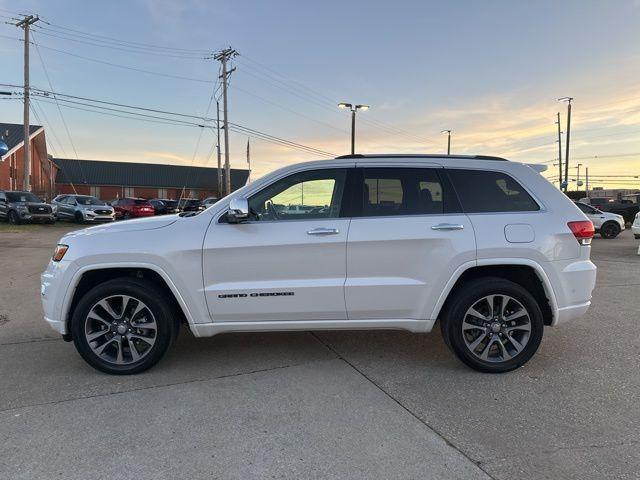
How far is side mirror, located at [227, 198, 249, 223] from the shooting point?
4051mm

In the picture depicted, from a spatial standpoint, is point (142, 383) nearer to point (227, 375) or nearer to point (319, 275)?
point (227, 375)

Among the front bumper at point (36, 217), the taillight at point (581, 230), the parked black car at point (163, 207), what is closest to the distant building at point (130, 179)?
the parked black car at point (163, 207)

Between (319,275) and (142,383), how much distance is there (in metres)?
1.74

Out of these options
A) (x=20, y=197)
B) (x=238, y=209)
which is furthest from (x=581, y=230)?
(x=20, y=197)

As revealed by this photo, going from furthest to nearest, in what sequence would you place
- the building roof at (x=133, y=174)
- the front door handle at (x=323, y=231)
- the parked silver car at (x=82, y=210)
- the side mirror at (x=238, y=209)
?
the building roof at (x=133, y=174)
the parked silver car at (x=82, y=210)
the front door handle at (x=323, y=231)
the side mirror at (x=238, y=209)

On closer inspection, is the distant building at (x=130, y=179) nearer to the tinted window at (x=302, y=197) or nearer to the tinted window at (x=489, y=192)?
the tinted window at (x=302, y=197)

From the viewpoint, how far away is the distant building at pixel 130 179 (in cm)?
7169

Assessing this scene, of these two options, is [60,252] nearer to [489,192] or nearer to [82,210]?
[489,192]

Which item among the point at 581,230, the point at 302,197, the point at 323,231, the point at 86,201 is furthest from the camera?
the point at 86,201

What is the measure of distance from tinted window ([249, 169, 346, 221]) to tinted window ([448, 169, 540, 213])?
41.9 inches

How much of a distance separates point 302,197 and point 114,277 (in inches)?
71.3

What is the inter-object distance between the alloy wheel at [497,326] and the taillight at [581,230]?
78cm

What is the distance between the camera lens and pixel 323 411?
11.9ft

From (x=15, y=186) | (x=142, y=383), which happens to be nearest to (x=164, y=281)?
(x=142, y=383)
